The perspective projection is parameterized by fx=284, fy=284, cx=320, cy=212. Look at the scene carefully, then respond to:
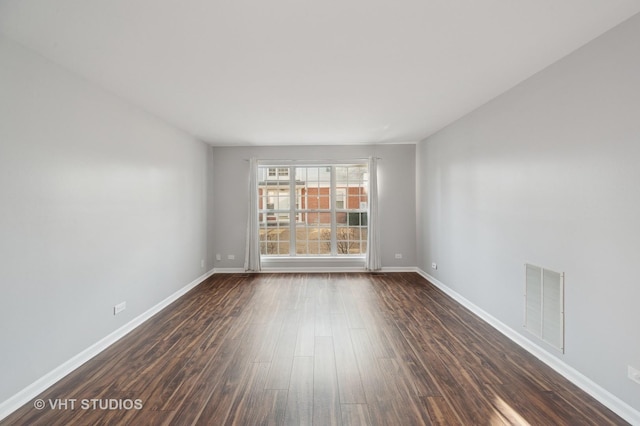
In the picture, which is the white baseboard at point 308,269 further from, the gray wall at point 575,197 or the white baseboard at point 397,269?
the gray wall at point 575,197

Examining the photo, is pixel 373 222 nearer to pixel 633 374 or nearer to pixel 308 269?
pixel 308 269

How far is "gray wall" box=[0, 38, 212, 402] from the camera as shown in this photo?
6.40 feet

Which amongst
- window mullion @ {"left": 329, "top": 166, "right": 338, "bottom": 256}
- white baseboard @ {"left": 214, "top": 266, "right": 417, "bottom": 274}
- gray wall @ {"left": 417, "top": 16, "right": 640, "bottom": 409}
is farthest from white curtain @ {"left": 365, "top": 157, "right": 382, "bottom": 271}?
gray wall @ {"left": 417, "top": 16, "right": 640, "bottom": 409}

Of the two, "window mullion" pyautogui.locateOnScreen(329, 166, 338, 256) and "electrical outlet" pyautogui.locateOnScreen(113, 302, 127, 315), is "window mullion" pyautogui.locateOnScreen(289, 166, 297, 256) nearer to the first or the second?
"window mullion" pyautogui.locateOnScreen(329, 166, 338, 256)

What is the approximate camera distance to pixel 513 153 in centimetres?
287

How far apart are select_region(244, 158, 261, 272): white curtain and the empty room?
1614 millimetres

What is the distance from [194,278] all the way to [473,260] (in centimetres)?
431

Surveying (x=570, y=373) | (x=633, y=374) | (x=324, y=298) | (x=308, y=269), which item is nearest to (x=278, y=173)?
(x=308, y=269)

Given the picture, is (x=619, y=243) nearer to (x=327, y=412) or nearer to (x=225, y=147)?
(x=327, y=412)

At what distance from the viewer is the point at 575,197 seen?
86.3 inches

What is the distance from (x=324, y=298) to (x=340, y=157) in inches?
112

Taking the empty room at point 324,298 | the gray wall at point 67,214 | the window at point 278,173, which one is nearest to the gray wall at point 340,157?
the window at point 278,173

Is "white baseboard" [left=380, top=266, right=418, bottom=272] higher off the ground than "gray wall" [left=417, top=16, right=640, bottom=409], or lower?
lower

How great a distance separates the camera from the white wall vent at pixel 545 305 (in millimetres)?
2326
